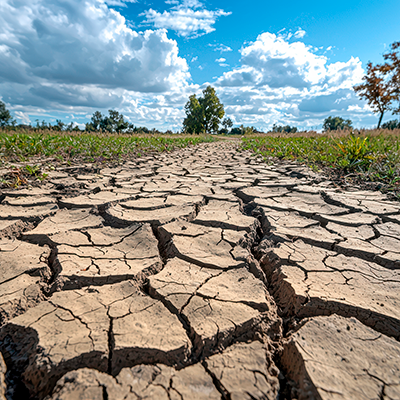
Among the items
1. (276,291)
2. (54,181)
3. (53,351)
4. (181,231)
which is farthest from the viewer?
(54,181)

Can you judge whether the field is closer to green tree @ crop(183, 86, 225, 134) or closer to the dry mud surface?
the dry mud surface

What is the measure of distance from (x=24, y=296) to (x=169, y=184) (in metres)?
2.19

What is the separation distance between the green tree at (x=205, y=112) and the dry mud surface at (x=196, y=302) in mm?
37308

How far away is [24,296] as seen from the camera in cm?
115

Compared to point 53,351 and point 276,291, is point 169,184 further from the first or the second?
point 53,351

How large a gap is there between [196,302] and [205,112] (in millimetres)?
39777

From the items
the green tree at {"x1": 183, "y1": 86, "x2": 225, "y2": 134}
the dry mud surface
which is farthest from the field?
the green tree at {"x1": 183, "y1": 86, "x2": 225, "y2": 134}

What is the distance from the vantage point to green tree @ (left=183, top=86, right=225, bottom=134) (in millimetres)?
37906

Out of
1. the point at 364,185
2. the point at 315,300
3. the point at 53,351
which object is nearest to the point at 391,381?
the point at 315,300

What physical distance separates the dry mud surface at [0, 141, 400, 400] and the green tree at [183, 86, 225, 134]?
3731cm

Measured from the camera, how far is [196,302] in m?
1.16

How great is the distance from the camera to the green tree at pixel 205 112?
3791 cm

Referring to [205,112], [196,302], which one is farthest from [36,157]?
[205,112]

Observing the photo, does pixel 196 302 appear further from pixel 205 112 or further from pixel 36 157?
pixel 205 112
